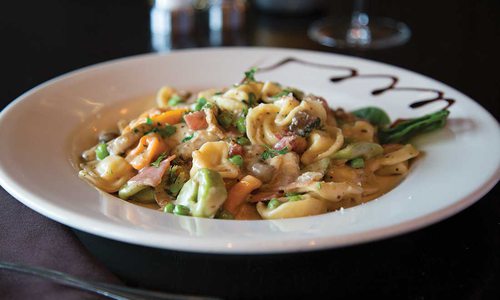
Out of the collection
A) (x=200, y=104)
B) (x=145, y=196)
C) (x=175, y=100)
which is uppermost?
(x=200, y=104)

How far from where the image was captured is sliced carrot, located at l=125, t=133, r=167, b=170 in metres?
3.15

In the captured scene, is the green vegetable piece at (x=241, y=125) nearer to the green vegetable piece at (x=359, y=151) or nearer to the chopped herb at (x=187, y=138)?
the chopped herb at (x=187, y=138)

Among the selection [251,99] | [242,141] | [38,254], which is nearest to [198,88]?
[251,99]

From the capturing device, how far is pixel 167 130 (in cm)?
337

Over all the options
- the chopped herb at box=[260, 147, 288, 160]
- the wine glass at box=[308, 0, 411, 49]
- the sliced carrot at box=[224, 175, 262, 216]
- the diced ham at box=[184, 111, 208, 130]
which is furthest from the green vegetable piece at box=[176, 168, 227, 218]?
the wine glass at box=[308, 0, 411, 49]

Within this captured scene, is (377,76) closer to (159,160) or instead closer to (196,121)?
(196,121)

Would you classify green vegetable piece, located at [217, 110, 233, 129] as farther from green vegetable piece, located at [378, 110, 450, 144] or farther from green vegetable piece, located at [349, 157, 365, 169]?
green vegetable piece, located at [378, 110, 450, 144]

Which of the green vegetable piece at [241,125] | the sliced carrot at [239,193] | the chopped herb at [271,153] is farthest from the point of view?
the green vegetable piece at [241,125]

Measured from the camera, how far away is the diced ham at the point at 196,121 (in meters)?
3.29

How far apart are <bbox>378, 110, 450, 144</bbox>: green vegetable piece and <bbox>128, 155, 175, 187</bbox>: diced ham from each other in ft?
4.16

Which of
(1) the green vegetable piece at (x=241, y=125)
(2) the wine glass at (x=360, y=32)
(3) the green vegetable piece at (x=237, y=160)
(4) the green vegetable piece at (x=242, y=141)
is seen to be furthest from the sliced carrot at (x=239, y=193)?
(2) the wine glass at (x=360, y=32)

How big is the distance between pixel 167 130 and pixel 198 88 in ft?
2.94

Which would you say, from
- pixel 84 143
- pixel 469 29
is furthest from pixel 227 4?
pixel 84 143

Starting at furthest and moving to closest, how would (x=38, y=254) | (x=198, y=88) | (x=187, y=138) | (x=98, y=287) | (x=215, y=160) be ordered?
(x=198, y=88) → (x=187, y=138) → (x=215, y=160) → (x=38, y=254) → (x=98, y=287)
